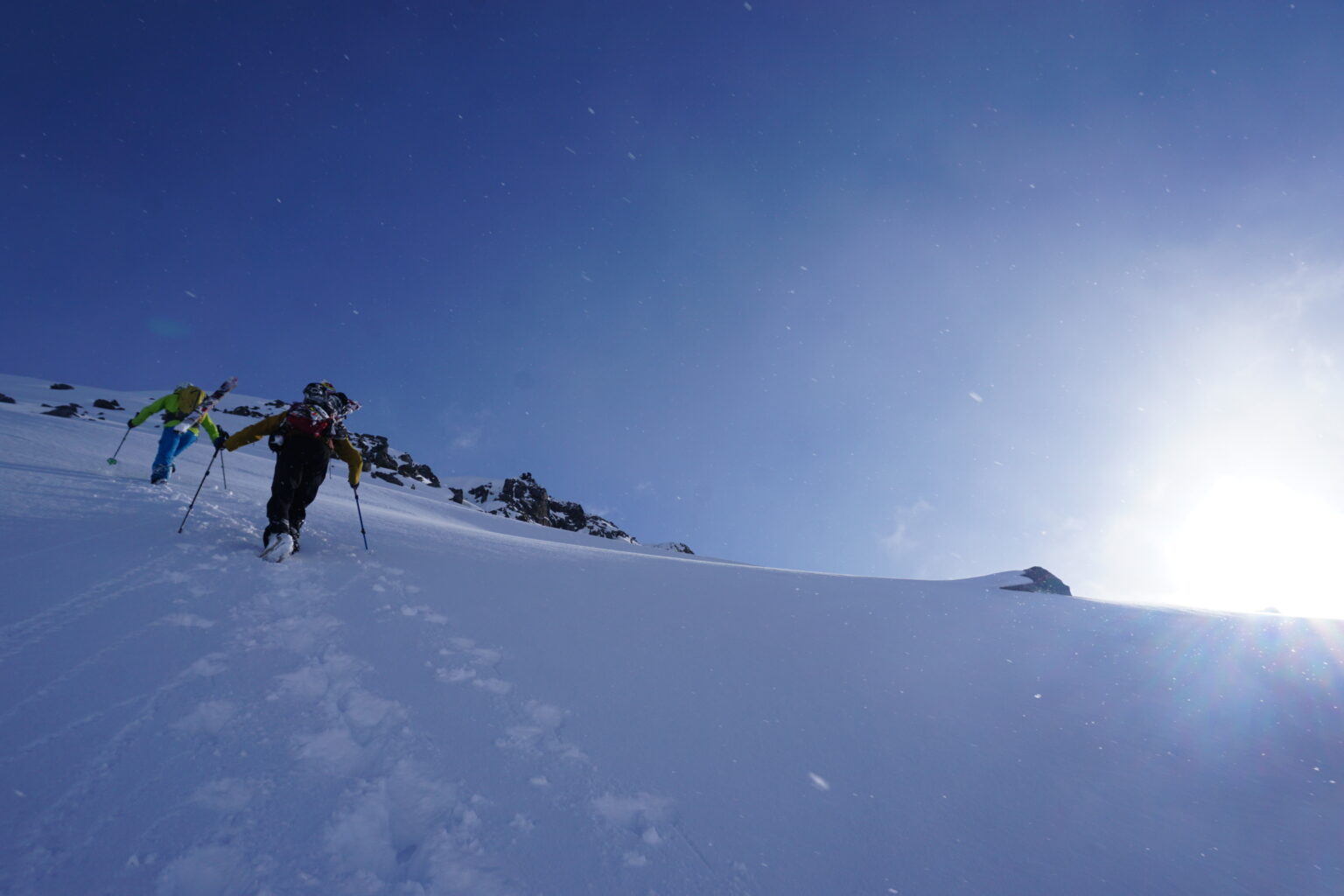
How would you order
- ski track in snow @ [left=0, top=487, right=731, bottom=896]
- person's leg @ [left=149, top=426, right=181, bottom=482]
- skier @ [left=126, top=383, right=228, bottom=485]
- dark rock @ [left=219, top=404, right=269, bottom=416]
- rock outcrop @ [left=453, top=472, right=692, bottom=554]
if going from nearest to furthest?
ski track in snow @ [left=0, top=487, right=731, bottom=896] < person's leg @ [left=149, top=426, right=181, bottom=482] < skier @ [left=126, top=383, right=228, bottom=485] < dark rock @ [left=219, top=404, right=269, bottom=416] < rock outcrop @ [left=453, top=472, right=692, bottom=554]

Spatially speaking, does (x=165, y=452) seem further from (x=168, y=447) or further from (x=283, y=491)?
(x=283, y=491)

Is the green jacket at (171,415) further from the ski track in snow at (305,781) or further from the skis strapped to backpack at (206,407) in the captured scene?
the ski track in snow at (305,781)

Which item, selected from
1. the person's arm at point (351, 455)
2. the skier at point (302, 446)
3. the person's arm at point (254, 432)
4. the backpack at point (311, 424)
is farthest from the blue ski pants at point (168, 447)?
the person's arm at point (351, 455)

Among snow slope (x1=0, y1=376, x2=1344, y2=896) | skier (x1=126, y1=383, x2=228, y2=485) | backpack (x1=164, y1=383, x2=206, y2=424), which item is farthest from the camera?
backpack (x1=164, y1=383, x2=206, y2=424)

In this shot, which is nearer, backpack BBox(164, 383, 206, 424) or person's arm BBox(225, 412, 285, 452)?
person's arm BBox(225, 412, 285, 452)

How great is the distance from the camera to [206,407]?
10102 mm

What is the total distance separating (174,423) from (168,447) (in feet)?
1.76

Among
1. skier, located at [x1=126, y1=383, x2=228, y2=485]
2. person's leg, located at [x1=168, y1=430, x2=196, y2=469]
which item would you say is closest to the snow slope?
skier, located at [x1=126, y1=383, x2=228, y2=485]

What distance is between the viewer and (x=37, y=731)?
2.64 meters

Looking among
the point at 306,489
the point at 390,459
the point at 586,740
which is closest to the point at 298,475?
the point at 306,489

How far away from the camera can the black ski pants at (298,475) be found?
6395mm

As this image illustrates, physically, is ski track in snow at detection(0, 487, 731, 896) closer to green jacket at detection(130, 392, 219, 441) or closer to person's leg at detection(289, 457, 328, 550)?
→ person's leg at detection(289, 457, 328, 550)

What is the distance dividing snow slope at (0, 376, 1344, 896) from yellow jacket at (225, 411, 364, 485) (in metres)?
1.11

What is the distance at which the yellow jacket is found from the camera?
22.8 feet
